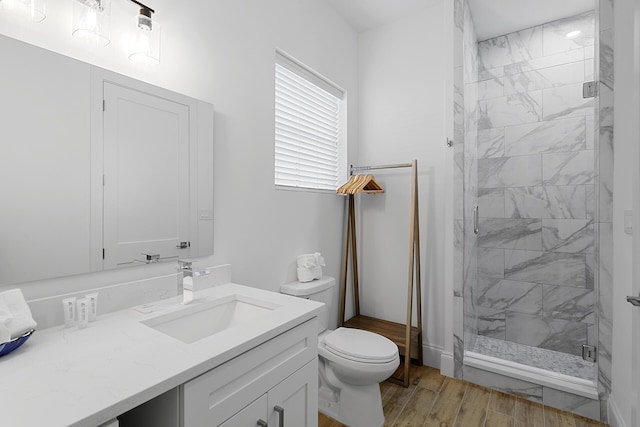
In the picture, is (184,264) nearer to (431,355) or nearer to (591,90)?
(431,355)

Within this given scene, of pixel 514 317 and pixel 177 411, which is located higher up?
pixel 177 411

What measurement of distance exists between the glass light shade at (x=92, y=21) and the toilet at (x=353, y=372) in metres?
1.48

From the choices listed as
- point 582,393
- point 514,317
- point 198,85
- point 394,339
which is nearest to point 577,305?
point 514,317

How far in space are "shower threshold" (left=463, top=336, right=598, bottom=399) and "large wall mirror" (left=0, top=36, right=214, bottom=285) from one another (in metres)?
2.00

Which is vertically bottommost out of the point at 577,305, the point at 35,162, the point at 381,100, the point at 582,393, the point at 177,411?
the point at 582,393

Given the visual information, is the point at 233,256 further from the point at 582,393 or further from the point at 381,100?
the point at 582,393

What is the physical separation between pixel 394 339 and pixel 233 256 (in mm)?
1342

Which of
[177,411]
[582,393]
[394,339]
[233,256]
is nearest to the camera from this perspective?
[177,411]

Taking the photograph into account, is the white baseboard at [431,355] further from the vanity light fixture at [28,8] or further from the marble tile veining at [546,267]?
the vanity light fixture at [28,8]

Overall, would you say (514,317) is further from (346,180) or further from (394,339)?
(346,180)

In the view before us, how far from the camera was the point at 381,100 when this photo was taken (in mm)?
2721

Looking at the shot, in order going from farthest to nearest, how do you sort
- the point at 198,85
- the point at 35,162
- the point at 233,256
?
the point at 233,256
the point at 198,85
the point at 35,162

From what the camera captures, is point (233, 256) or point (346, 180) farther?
point (346, 180)

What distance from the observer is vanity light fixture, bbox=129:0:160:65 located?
127 centimetres
